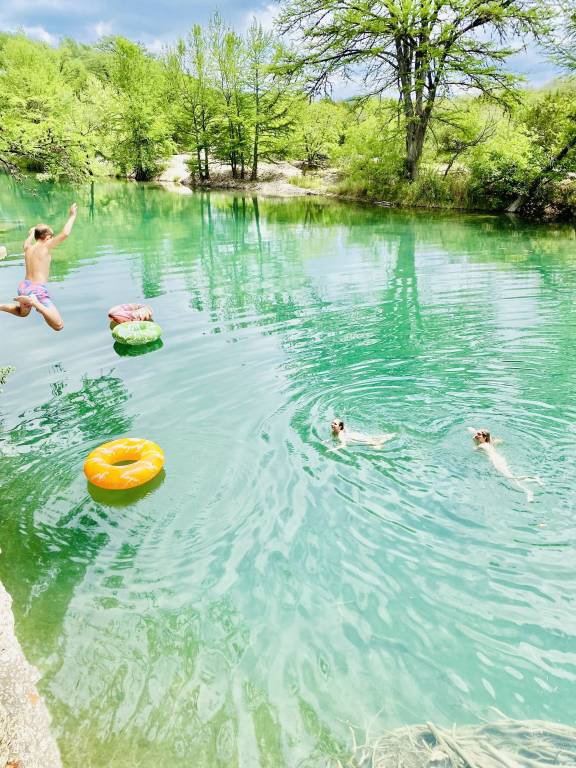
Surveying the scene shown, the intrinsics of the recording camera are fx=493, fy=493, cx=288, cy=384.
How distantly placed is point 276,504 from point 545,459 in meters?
3.26

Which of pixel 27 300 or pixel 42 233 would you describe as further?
pixel 42 233

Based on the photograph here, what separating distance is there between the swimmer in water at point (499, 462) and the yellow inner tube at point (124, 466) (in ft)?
12.5

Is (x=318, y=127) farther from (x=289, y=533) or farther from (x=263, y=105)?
(x=289, y=533)

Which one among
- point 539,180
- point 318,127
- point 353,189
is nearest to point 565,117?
point 539,180

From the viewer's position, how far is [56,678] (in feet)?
12.1

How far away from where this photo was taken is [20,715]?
10.8ft

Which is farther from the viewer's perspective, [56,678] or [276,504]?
[276,504]

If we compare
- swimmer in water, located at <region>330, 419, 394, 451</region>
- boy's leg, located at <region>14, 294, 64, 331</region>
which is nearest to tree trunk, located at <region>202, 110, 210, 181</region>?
boy's leg, located at <region>14, 294, 64, 331</region>

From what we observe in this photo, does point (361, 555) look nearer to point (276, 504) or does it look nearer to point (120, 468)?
point (276, 504)

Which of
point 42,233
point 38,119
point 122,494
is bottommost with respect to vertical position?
point 122,494

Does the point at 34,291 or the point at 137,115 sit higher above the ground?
the point at 137,115

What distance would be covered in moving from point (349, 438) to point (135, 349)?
5.27 metres

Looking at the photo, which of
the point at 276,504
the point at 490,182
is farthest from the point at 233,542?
the point at 490,182

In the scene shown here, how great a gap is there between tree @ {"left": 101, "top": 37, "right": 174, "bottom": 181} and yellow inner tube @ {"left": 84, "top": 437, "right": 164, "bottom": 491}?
45.7 metres
